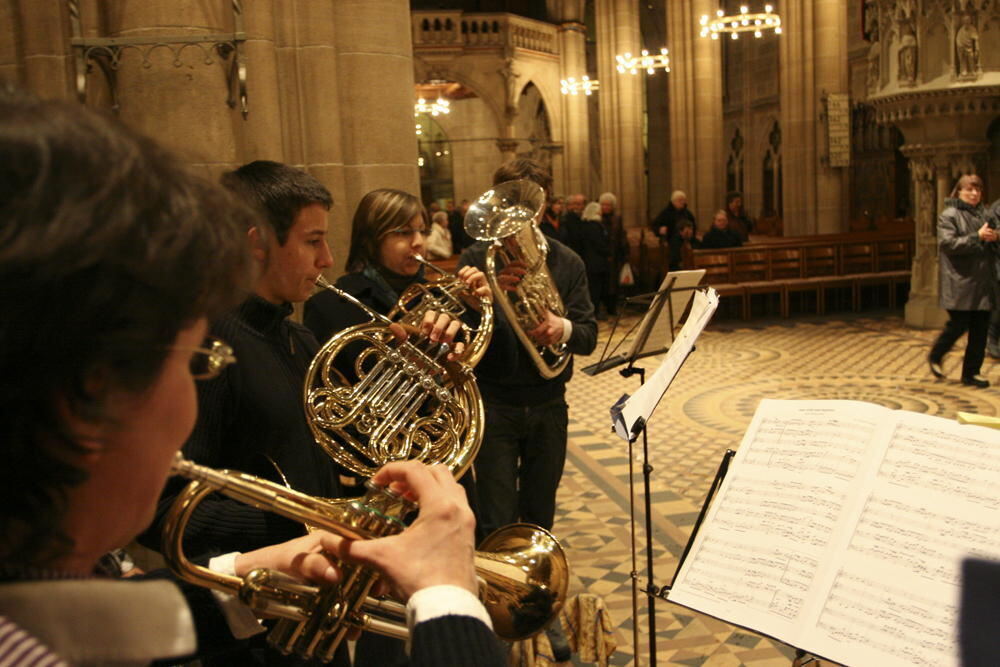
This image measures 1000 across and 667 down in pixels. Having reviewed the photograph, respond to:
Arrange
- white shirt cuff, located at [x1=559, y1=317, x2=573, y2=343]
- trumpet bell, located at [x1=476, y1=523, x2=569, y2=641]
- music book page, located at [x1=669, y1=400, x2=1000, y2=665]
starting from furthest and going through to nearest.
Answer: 1. white shirt cuff, located at [x1=559, y1=317, x2=573, y2=343]
2. trumpet bell, located at [x1=476, y1=523, x2=569, y2=641]
3. music book page, located at [x1=669, y1=400, x2=1000, y2=665]

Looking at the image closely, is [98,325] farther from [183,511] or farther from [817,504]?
[817,504]

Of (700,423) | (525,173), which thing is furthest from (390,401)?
(700,423)

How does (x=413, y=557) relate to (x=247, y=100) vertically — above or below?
below

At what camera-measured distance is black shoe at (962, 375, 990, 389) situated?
25.5ft

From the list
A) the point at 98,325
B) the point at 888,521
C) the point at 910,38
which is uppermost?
the point at 910,38

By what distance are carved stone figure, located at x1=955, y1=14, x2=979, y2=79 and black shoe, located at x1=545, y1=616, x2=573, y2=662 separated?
922 centimetres

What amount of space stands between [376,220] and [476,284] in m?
0.44

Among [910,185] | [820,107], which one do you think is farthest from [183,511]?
[910,185]

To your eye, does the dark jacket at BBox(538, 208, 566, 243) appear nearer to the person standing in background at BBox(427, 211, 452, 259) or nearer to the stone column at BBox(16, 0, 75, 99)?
the person standing in background at BBox(427, 211, 452, 259)

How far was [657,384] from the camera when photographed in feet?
8.86

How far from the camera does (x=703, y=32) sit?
52.2ft

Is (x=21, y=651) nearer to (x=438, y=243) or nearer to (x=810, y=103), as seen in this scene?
(x=438, y=243)

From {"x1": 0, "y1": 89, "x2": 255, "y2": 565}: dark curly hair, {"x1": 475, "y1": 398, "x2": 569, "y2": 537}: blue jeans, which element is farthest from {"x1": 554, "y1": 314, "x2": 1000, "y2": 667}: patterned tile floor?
{"x1": 0, "y1": 89, "x2": 255, "y2": 565}: dark curly hair

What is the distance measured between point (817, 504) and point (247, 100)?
3370 millimetres
